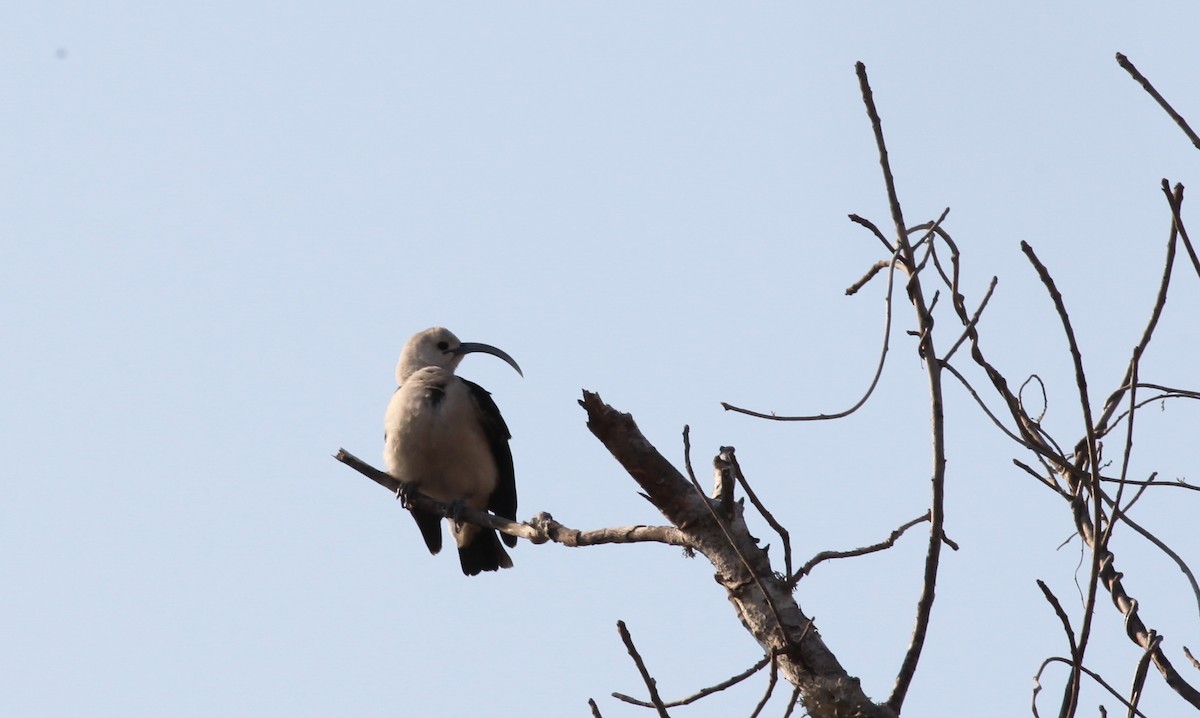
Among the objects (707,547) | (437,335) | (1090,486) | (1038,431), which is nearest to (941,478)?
(1090,486)

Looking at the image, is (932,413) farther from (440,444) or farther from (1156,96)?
(440,444)

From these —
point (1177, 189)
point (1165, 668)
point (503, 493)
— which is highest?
point (503, 493)

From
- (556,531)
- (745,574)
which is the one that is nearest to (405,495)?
(556,531)

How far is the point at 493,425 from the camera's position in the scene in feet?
28.1

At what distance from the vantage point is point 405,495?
812cm

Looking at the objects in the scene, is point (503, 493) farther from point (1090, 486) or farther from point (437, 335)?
point (1090, 486)

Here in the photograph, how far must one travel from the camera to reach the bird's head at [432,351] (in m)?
9.57

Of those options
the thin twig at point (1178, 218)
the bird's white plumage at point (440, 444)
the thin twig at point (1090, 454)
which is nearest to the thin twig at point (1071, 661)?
the thin twig at point (1090, 454)

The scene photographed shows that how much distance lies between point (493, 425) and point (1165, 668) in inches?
202

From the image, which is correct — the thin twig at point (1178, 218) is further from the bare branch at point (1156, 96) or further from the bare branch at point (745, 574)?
the bare branch at point (745, 574)

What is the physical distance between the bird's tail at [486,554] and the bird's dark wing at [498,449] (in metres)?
0.08

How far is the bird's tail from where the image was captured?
28.0 feet

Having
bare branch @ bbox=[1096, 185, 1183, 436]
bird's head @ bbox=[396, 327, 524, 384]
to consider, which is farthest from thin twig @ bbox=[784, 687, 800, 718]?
bird's head @ bbox=[396, 327, 524, 384]

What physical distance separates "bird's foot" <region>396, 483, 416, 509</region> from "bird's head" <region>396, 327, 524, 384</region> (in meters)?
1.49
